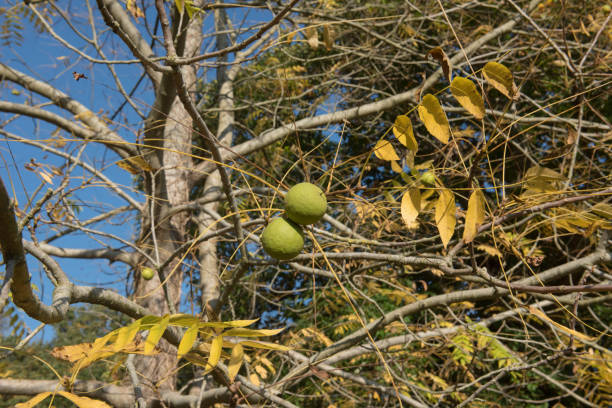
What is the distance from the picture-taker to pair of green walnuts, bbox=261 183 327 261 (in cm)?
117

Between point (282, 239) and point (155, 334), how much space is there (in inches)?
17.3

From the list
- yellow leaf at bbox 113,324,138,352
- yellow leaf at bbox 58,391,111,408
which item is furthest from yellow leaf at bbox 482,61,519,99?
yellow leaf at bbox 58,391,111,408

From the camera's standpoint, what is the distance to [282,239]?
1.18 meters

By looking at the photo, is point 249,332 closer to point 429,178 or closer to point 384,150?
point 384,150

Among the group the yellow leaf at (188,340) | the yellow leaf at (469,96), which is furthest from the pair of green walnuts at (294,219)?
the yellow leaf at (469,96)

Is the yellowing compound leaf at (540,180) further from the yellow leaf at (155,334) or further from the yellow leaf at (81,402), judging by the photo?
the yellow leaf at (81,402)

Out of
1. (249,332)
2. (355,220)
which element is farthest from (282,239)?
(355,220)

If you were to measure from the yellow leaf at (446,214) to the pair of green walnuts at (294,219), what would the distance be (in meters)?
0.33

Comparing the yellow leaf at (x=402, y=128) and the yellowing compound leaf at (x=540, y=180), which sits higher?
the yellow leaf at (x=402, y=128)

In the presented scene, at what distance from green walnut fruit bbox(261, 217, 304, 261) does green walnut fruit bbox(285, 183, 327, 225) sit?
0.13 ft

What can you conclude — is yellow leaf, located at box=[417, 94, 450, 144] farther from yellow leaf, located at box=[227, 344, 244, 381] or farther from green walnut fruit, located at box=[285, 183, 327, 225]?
yellow leaf, located at box=[227, 344, 244, 381]

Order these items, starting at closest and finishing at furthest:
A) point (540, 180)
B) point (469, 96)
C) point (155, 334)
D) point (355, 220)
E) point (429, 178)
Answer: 1. point (155, 334)
2. point (469, 96)
3. point (540, 180)
4. point (429, 178)
5. point (355, 220)

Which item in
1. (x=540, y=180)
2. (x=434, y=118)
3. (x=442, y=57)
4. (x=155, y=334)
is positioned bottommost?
(x=540, y=180)

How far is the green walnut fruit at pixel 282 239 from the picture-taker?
1.18 m
